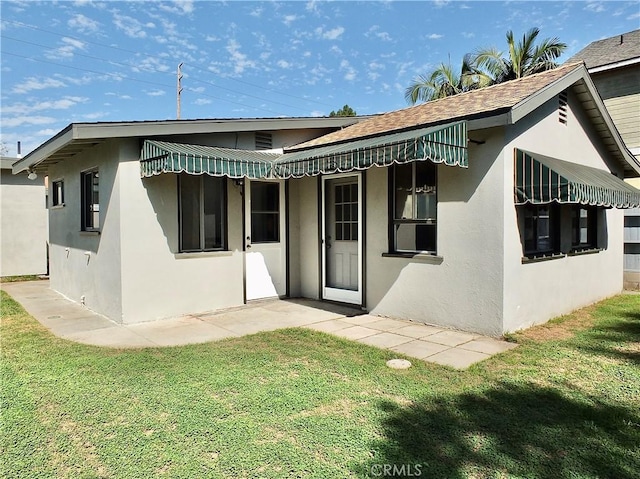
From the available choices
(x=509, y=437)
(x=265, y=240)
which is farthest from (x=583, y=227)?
(x=509, y=437)

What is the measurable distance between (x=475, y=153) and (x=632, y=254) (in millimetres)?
9270

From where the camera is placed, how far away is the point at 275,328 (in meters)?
8.41

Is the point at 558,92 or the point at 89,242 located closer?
the point at 558,92

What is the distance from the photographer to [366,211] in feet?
31.8

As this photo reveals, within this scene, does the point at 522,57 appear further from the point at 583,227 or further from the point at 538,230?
the point at 538,230

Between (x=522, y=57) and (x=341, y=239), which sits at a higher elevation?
(x=522, y=57)

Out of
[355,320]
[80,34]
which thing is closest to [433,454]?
[355,320]

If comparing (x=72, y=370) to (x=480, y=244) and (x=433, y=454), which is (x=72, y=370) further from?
(x=480, y=244)

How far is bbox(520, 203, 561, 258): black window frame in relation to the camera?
836 cm

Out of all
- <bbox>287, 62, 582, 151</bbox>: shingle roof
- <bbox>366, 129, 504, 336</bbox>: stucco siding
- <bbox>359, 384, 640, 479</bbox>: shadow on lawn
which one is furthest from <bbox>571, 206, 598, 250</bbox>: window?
<bbox>359, 384, 640, 479</bbox>: shadow on lawn

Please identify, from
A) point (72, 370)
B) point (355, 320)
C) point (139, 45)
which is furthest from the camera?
point (139, 45)

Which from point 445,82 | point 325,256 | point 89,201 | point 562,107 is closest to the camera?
point 562,107

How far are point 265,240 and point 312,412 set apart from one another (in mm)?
6779

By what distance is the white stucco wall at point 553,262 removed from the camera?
7.67 m
